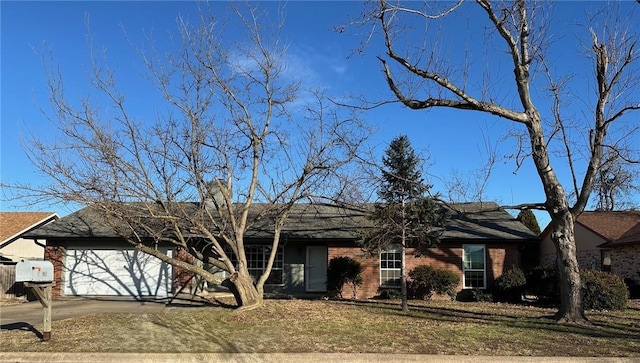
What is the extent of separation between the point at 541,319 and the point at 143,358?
9593 millimetres

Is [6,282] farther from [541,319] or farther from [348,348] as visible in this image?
[541,319]

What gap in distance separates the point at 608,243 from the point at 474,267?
870 centimetres

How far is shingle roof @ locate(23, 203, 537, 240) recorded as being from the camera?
68.0 ft

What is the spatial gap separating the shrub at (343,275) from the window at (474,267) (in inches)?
166

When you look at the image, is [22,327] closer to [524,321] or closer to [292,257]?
[524,321]

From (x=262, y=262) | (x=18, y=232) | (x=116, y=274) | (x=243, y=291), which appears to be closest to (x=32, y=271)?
(x=243, y=291)

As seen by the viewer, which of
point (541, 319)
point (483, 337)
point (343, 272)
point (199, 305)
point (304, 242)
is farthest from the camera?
point (304, 242)

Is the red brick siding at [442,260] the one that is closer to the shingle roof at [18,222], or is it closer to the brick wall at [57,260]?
the brick wall at [57,260]

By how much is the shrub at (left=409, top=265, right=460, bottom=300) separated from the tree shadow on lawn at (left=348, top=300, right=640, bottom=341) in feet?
13.7

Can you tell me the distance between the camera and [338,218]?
23359 millimetres

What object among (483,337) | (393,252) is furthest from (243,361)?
(393,252)

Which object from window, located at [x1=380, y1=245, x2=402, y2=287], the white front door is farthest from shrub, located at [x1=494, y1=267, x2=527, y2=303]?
the white front door

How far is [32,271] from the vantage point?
930cm

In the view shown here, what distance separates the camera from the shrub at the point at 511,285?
19.0 m
